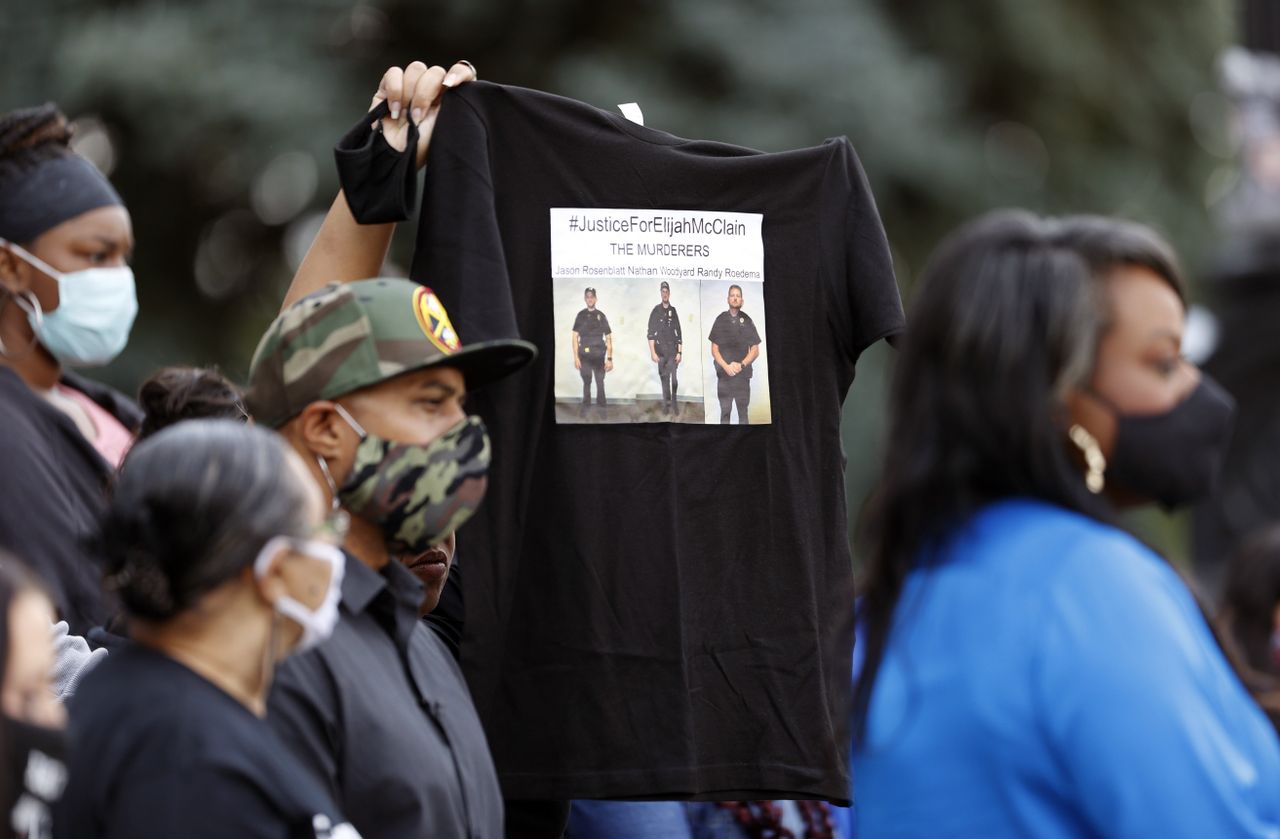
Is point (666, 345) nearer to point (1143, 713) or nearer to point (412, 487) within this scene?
point (412, 487)

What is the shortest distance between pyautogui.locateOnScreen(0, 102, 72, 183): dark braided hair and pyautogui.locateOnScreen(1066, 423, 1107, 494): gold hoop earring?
298 cm

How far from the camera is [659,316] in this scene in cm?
371

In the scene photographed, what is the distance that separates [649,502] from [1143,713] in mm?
1570

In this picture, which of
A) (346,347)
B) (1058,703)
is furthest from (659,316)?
(1058,703)

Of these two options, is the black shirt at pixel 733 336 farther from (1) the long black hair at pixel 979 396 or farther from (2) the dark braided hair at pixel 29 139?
(2) the dark braided hair at pixel 29 139

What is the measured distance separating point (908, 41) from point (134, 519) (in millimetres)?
10295

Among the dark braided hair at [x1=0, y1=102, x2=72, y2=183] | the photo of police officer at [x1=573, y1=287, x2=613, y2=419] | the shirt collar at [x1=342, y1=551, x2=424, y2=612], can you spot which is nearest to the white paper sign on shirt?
the photo of police officer at [x1=573, y1=287, x2=613, y2=419]

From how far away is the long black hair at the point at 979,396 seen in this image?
2.34 metres

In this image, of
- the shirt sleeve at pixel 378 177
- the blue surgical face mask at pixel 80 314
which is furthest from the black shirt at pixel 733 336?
the blue surgical face mask at pixel 80 314

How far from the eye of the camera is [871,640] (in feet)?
7.96

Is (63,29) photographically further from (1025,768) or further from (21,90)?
(1025,768)

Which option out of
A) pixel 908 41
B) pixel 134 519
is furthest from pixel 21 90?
pixel 134 519

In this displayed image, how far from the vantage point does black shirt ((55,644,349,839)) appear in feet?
7.43

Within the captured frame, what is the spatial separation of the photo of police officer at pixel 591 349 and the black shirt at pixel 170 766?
1329 mm
